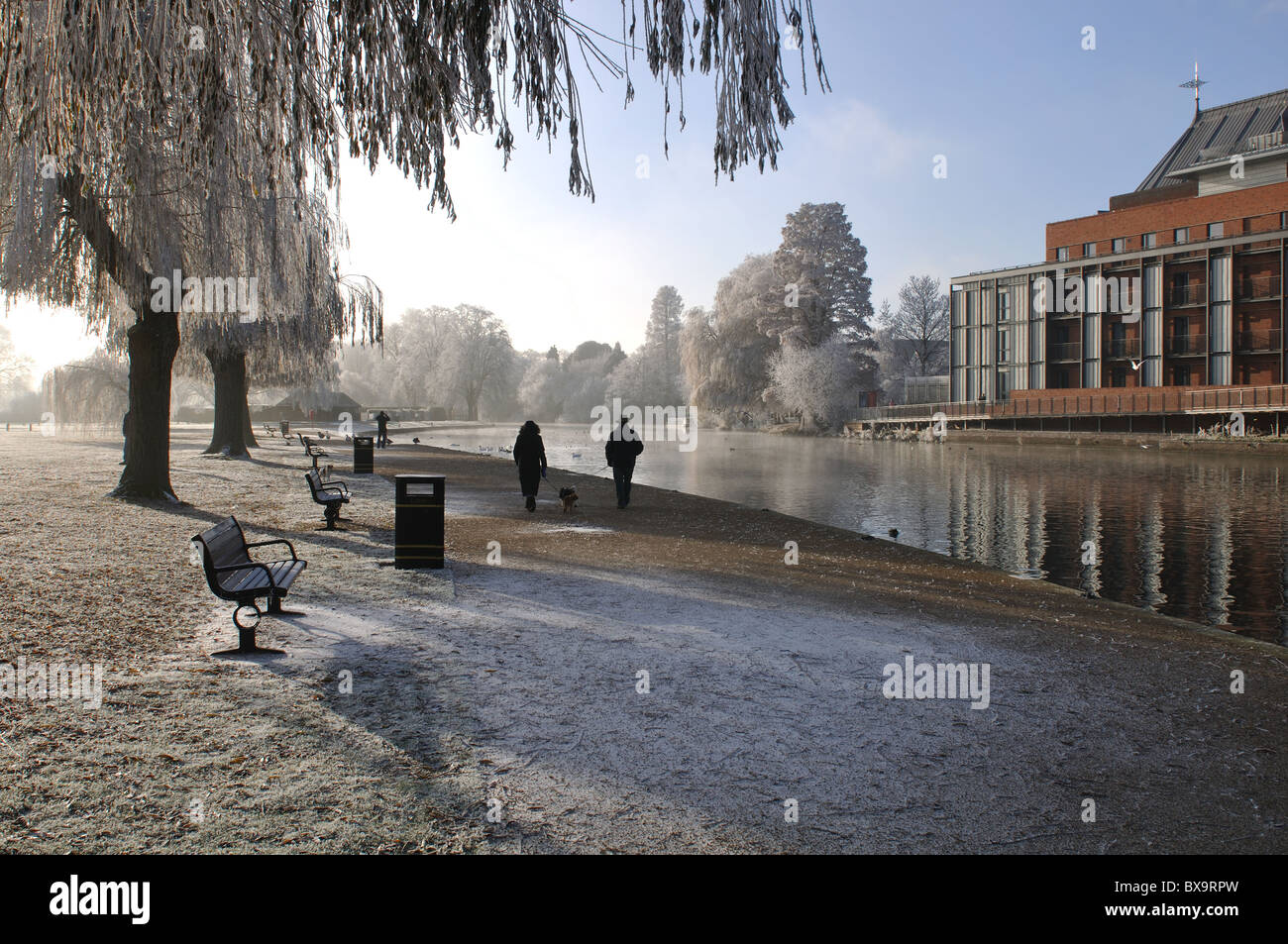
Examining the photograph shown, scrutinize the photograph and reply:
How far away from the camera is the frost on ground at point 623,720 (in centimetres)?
415

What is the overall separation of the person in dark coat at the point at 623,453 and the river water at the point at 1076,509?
160 inches

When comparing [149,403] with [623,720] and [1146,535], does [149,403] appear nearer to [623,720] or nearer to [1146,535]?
[623,720]

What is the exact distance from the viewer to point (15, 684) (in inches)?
242

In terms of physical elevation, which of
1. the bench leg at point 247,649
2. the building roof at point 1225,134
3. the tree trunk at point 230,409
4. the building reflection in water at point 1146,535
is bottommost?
the building reflection in water at point 1146,535

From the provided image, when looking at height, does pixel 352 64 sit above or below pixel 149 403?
above

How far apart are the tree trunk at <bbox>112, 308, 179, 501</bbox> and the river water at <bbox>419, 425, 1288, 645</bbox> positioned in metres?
12.7

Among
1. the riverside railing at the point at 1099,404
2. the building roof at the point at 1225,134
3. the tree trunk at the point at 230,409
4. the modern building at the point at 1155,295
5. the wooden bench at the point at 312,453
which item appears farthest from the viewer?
the building roof at the point at 1225,134

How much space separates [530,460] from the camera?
58.2ft

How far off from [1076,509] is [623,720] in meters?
18.7

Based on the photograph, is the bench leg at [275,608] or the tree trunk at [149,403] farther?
the tree trunk at [149,403]

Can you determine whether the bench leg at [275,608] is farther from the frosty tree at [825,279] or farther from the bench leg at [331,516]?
the frosty tree at [825,279]

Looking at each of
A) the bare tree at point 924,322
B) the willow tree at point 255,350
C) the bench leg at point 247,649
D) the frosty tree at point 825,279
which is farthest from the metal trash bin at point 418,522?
the bare tree at point 924,322

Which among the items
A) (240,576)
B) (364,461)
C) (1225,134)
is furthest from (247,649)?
(1225,134)

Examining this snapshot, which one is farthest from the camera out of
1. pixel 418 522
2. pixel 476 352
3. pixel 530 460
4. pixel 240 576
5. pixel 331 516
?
pixel 476 352
